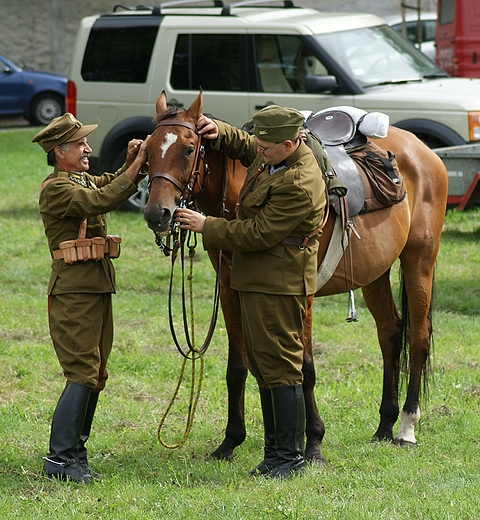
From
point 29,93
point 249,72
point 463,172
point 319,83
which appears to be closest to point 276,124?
point 463,172

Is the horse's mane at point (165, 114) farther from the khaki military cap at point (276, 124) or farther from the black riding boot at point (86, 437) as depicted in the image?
the black riding boot at point (86, 437)

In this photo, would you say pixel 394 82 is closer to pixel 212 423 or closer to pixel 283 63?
pixel 283 63

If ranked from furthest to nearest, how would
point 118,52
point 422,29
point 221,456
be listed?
point 422,29, point 118,52, point 221,456

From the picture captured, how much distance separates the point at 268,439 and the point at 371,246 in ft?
4.35

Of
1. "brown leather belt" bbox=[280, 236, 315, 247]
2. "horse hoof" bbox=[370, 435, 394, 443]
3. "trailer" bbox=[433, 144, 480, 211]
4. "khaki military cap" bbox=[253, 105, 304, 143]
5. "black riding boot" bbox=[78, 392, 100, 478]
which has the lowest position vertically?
"horse hoof" bbox=[370, 435, 394, 443]

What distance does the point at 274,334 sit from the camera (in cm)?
463

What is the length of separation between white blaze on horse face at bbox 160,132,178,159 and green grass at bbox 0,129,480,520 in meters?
1.70

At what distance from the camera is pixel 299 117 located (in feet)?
14.8

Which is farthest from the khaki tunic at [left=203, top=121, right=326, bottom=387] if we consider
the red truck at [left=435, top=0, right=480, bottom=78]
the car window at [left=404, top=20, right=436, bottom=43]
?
the car window at [left=404, top=20, right=436, bottom=43]

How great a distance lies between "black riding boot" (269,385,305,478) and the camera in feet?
15.4

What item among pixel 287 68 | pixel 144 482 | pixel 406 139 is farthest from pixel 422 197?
pixel 287 68

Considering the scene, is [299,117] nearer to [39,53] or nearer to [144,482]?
[144,482]

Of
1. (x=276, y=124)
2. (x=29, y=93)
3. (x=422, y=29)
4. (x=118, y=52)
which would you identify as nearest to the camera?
(x=276, y=124)

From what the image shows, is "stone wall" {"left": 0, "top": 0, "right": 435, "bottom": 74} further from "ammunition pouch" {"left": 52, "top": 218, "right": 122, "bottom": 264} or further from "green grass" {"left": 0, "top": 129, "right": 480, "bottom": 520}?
"ammunition pouch" {"left": 52, "top": 218, "right": 122, "bottom": 264}
